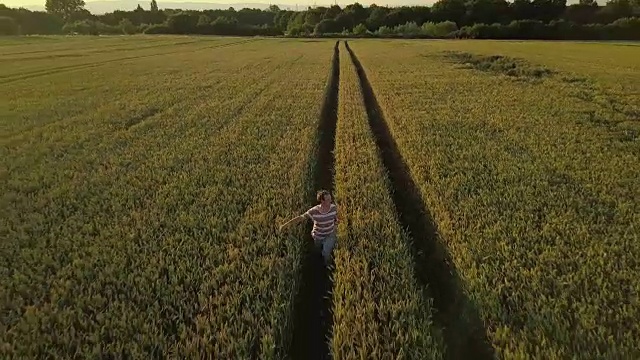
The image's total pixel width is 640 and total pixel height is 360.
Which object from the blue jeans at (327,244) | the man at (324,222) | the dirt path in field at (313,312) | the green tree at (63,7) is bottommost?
the green tree at (63,7)

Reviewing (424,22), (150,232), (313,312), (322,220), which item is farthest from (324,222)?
(424,22)

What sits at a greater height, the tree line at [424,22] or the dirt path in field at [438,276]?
the dirt path in field at [438,276]

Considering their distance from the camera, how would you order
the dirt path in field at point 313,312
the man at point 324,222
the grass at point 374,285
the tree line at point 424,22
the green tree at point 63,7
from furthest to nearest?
the green tree at point 63,7 < the tree line at point 424,22 < the man at point 324,222 < the dirt path in field at point 313,312 < the grass at point 374,285

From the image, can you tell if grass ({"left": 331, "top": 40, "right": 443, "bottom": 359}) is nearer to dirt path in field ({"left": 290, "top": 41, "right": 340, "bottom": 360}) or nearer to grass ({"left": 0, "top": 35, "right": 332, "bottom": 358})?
dirt path in field ({"left": 290, "top": 41, "right": 340, "bottom": 360})

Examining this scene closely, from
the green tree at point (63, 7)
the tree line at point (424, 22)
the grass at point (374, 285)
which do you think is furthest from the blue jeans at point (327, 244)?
the green tree at point (63, 7)

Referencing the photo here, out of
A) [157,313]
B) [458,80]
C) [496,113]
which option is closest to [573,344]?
[157,313]

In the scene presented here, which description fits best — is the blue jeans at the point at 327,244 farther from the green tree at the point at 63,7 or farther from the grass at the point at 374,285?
the green tree at the point at 63,7

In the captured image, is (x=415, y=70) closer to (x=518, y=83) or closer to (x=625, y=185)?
(x=518, y=83)

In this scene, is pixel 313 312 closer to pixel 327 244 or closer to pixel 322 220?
pixel 327 244
